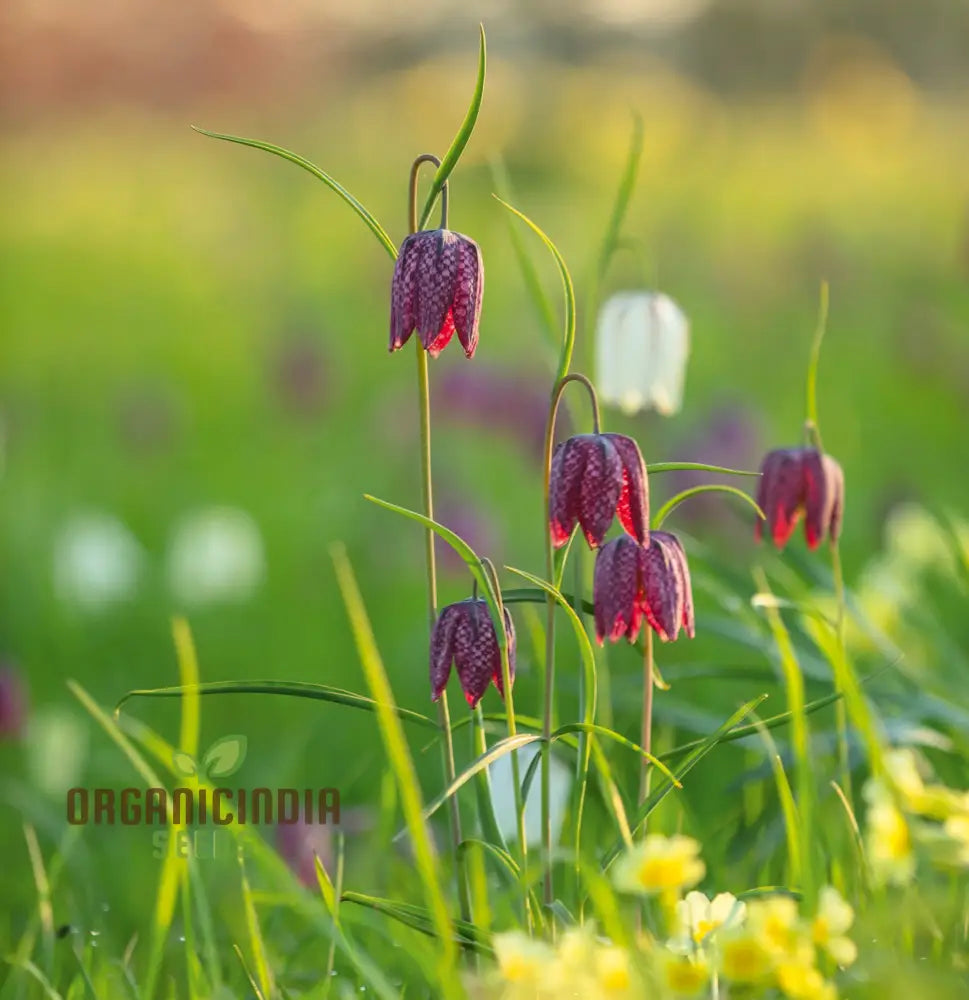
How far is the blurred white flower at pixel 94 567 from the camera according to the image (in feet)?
8.29

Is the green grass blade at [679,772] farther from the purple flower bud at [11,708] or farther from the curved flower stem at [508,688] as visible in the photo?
the purple flower bud at [11,708]

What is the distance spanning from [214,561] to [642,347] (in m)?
1.40

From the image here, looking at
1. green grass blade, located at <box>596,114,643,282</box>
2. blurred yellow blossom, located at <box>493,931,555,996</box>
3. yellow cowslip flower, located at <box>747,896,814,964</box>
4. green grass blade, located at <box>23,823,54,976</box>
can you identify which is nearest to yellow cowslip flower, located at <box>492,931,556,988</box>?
blurred yellow blossom, located at <box>493,931,555,996</box>

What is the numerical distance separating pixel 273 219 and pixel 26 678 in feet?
10.5

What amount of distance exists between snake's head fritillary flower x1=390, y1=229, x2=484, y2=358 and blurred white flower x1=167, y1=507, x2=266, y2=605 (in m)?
1.71

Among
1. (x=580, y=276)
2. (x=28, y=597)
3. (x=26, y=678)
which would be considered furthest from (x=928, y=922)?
(x=580, y=276)

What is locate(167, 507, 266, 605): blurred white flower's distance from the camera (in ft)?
8.44

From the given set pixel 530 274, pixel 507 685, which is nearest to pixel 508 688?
pixel 507 685

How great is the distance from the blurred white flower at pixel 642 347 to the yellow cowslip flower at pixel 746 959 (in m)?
0.73

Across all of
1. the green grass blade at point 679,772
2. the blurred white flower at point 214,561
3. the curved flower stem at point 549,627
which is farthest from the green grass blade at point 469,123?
the blurred white flower at point 214,561

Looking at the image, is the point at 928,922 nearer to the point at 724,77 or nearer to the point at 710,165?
the point at 710,165

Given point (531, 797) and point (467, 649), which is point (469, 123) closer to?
point (467, 649)

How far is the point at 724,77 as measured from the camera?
275 inches

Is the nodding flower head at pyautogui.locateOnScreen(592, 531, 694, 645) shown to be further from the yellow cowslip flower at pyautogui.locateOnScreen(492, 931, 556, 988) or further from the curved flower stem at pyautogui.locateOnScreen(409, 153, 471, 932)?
the yellow cowslip flower at pyautogui.locateOnScreen(492, 931, 556, 988)
